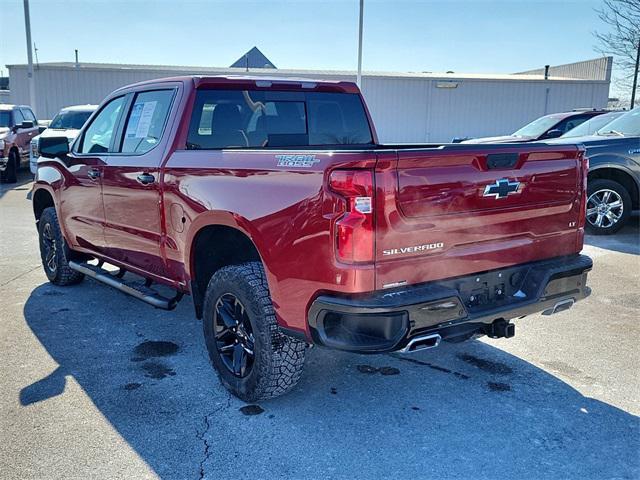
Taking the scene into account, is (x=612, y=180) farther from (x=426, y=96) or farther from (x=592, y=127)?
(x=426, y=96)

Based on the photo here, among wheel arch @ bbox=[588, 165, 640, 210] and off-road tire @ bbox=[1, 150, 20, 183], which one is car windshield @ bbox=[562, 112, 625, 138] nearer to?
wheel arch @ bbox=[588, 165, 640, 210]

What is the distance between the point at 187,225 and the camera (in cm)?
374

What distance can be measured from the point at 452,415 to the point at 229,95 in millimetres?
2690

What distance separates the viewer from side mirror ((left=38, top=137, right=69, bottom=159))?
5.41 m

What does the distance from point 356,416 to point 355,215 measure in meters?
1.33

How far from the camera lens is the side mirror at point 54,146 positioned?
5414 millimetres

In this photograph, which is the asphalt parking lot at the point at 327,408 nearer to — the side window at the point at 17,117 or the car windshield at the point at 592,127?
the car windshield at the point at 592,127

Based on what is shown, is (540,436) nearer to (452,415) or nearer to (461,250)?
(452,415)

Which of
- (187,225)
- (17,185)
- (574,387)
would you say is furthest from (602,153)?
(17,185)

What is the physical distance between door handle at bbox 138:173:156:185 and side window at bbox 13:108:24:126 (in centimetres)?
1288

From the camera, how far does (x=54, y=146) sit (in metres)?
5.43

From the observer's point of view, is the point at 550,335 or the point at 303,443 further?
the point at 550,335

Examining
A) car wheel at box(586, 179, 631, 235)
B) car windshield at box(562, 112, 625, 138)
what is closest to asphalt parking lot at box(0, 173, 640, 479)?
car wheel at box(586, 179, 631, 235)

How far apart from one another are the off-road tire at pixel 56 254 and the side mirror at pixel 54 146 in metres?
0.71
